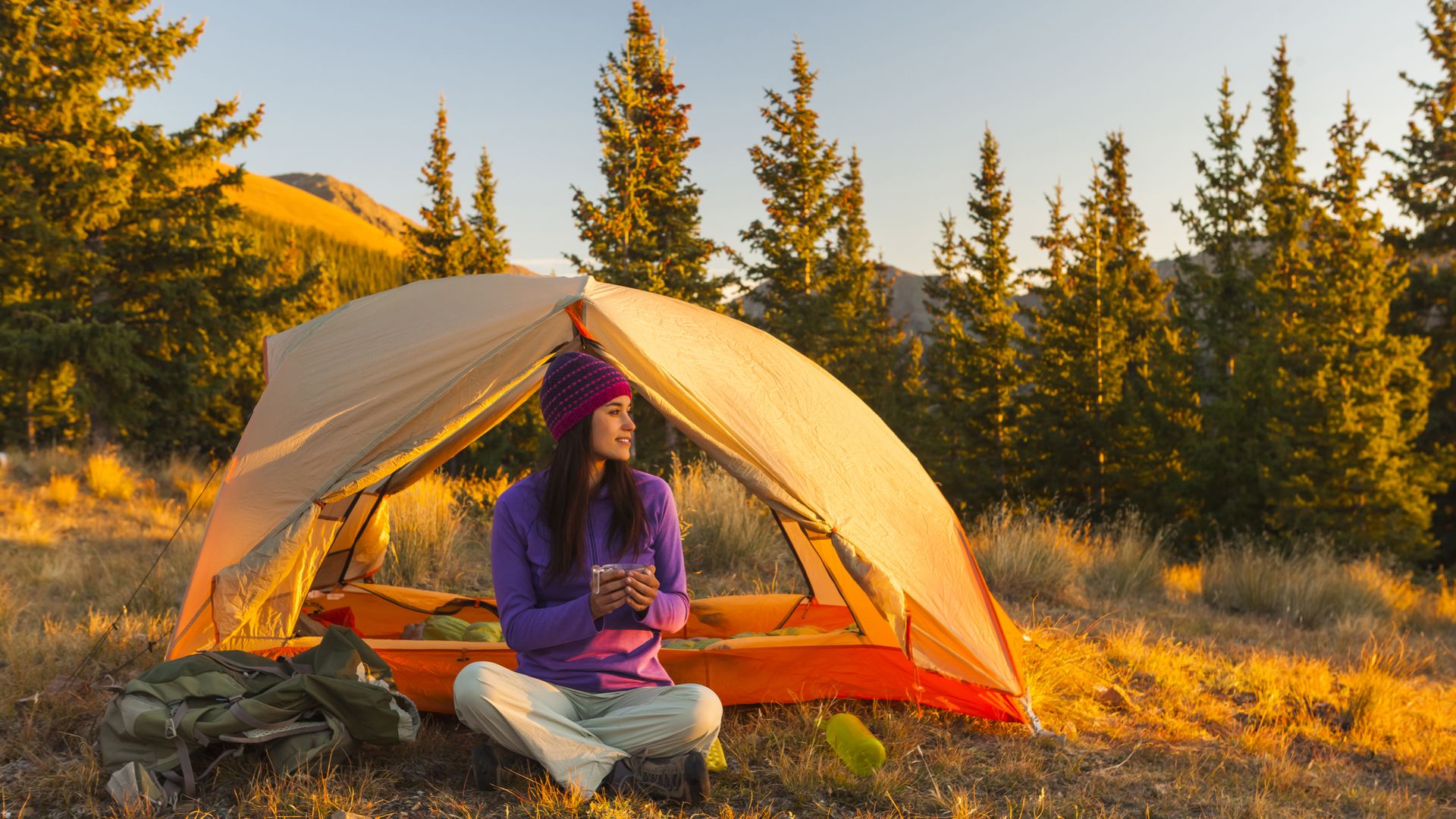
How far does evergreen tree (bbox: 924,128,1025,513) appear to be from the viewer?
23469mm

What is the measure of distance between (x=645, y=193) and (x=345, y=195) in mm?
131078

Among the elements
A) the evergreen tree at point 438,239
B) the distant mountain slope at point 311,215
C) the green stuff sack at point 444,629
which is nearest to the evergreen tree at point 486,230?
the evergreen tree at point 438,239

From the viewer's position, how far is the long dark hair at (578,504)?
10.6ft

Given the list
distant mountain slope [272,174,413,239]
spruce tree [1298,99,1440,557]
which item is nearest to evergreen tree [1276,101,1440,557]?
spruce tree [1298,99,1440,557]

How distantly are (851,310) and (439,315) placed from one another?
2364 cm

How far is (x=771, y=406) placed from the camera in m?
4.07

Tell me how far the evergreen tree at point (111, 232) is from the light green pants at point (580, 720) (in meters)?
12.1

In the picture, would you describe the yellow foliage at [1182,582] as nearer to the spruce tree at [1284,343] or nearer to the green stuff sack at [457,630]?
the green stuff sack at [457,630]

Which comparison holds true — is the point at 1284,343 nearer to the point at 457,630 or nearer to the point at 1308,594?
the point at 1308,594

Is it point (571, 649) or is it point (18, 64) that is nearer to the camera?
point (571, 649)

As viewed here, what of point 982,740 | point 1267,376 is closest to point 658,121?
point 1267,376

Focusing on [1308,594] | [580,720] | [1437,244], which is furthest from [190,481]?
[1437,244]

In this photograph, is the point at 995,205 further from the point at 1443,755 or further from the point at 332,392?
the point at 332,392

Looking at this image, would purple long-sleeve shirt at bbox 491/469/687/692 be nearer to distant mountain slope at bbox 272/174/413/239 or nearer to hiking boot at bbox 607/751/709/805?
hiking boot at bbox 607/751/709/805
